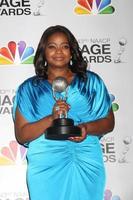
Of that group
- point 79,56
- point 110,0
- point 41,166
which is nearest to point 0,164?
point 41,166

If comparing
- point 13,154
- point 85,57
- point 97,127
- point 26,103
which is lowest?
point 13,154

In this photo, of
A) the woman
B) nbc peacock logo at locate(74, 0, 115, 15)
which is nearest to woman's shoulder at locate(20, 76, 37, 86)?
the woman

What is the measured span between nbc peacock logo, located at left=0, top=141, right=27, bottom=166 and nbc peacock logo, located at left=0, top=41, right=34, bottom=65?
38 centimetres

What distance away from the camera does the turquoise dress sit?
5.13ft

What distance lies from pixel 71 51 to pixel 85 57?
23 centimetres

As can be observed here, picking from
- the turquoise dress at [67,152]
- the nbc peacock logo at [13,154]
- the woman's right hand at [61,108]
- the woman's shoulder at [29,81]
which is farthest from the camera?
the nbc peacock logo at [13,154]

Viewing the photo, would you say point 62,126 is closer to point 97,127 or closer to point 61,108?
point 61,108

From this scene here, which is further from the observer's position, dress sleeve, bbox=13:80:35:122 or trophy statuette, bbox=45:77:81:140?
dress sleeve, bbox=13:80:35:122

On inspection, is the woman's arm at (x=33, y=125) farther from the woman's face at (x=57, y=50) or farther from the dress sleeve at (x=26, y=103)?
the woman's face at (x=57, y=50)

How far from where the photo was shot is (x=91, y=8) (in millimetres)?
1898

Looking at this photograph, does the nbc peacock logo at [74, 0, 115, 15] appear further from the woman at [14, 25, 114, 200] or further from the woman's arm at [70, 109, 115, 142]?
the woman's arm at [70, 109, 115, 142]

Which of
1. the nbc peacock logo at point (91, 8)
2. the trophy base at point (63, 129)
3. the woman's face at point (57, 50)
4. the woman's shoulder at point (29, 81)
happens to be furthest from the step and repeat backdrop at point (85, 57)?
the trophy base at point (63, 129)

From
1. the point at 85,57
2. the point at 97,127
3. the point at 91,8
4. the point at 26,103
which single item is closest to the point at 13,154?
the point at 26,103

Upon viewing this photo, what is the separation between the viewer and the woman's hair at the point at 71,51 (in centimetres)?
164
